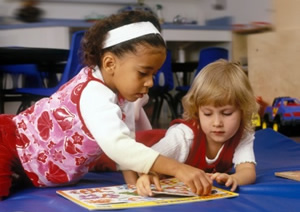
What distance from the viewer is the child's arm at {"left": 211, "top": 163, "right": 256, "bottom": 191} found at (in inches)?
57.8

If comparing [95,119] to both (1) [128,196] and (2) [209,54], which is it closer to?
(1) [128,196]

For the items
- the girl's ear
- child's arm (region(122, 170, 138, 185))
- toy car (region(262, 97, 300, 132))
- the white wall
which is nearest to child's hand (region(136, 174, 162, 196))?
child's arm (region(122, 170, 138, 185))

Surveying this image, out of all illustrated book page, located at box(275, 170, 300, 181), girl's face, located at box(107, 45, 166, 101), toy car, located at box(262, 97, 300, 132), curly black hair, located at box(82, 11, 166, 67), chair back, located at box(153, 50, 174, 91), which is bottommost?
toy car, located at box(262, 97, 300, 132)

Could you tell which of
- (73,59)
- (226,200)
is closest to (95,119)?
(226,200)

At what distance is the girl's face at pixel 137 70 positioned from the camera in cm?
141

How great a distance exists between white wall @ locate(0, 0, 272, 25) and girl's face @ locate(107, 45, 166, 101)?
3.78 metres

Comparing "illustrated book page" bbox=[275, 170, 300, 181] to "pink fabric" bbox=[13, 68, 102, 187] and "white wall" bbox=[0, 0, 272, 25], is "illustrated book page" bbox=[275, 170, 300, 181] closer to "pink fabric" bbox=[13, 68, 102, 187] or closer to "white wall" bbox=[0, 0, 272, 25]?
"pink fabric" bbox=[13, 68, 102, 187]

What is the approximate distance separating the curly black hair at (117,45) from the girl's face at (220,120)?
0.28 m

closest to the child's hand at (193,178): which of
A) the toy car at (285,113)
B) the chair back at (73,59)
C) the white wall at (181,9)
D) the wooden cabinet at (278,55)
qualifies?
the chair back at (73,59)

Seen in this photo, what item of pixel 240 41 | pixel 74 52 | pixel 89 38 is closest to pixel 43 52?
pixel 74 52

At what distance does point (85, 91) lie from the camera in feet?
4.69

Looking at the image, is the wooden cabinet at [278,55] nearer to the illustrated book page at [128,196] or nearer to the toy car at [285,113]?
the toy car at [285,113]

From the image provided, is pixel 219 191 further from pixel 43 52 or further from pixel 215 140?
pixel 43 52

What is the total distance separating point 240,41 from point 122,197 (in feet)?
13.1
